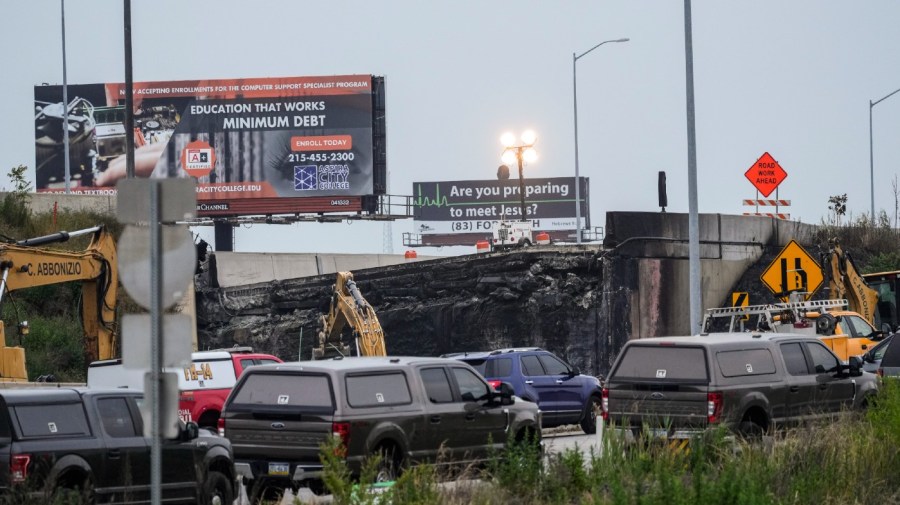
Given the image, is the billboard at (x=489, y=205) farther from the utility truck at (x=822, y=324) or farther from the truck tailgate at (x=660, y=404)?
the truck tailgate at (x=660, y=404)

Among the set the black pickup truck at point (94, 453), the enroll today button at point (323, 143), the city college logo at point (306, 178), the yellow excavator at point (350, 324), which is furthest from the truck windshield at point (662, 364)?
the city college logo at point (306, 178)

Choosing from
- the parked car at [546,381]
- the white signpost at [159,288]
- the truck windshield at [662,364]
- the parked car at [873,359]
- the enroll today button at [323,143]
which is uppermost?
the enroll today button at [323,143]

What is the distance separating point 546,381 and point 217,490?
11.9 meters

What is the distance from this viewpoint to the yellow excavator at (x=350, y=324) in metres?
34.4

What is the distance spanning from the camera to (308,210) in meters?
63.4

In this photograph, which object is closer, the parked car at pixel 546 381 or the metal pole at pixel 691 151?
the parked car at pixel 546 381

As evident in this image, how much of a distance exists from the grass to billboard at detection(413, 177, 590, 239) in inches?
3096

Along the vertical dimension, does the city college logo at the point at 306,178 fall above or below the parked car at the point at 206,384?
above

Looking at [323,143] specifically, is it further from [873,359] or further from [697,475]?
[697,475]

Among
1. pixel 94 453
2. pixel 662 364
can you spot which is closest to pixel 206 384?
pixel 662 364

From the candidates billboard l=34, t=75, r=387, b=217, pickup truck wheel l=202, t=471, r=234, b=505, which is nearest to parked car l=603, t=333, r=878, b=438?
pickup truck wheel l=202, t=471, r=234, b=505

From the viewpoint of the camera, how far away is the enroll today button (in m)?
62.6

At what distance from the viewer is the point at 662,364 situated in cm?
1791

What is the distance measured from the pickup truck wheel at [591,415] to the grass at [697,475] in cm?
1132
